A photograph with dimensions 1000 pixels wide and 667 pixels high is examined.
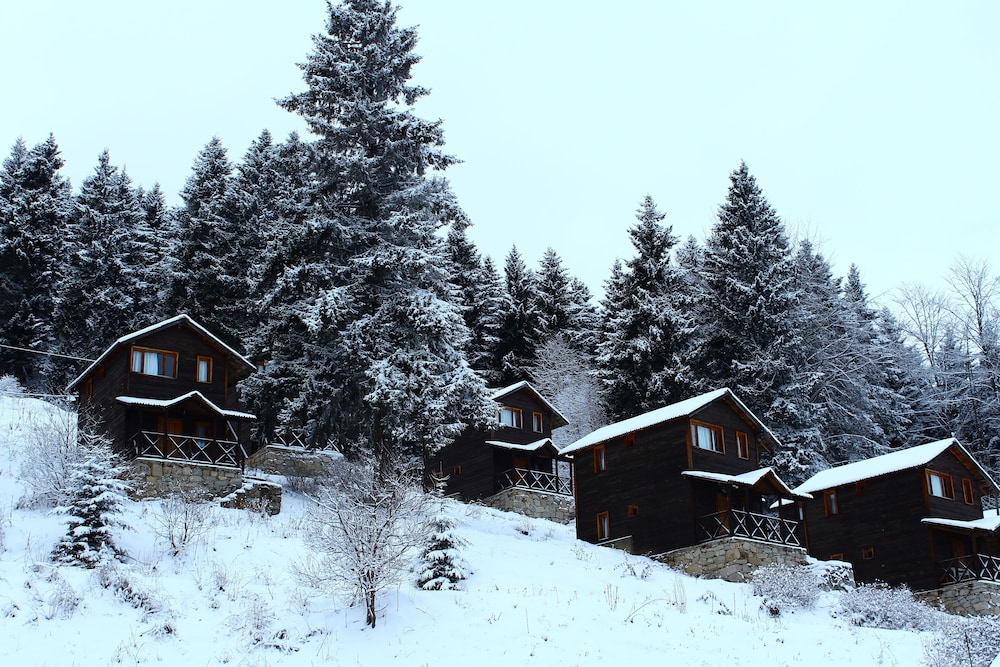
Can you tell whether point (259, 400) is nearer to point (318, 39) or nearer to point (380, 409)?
point (380, 409)

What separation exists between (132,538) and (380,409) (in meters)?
11.2

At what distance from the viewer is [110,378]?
35812 mm

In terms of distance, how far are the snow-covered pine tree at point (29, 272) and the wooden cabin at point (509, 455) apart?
930 inches

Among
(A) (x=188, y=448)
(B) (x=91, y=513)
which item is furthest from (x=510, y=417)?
(B) (x=91, y=513)

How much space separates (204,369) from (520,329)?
94.6 feet

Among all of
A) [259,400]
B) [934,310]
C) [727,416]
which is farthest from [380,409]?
[934,310]

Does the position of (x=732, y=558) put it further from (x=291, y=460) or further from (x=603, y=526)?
(x=291, y=460)

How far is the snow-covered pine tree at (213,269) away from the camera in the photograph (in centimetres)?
4734

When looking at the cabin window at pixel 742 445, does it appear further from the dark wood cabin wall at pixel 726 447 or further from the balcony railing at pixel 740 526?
the balcony railing at pixel 740 526

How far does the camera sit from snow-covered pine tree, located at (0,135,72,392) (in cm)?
5362

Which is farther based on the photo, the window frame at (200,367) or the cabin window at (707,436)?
the cabin window at (707,436)

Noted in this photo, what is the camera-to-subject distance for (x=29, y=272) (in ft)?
181

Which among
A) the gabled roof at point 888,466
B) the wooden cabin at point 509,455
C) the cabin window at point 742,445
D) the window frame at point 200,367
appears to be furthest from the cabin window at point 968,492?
the window frame at point 200,367

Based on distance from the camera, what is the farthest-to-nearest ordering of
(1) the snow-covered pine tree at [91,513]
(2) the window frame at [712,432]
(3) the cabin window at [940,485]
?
(3) the cabin window at [940,485]
(2) the window frame at [712,432]
(1) the snow-covered pine tree at [91,513]
